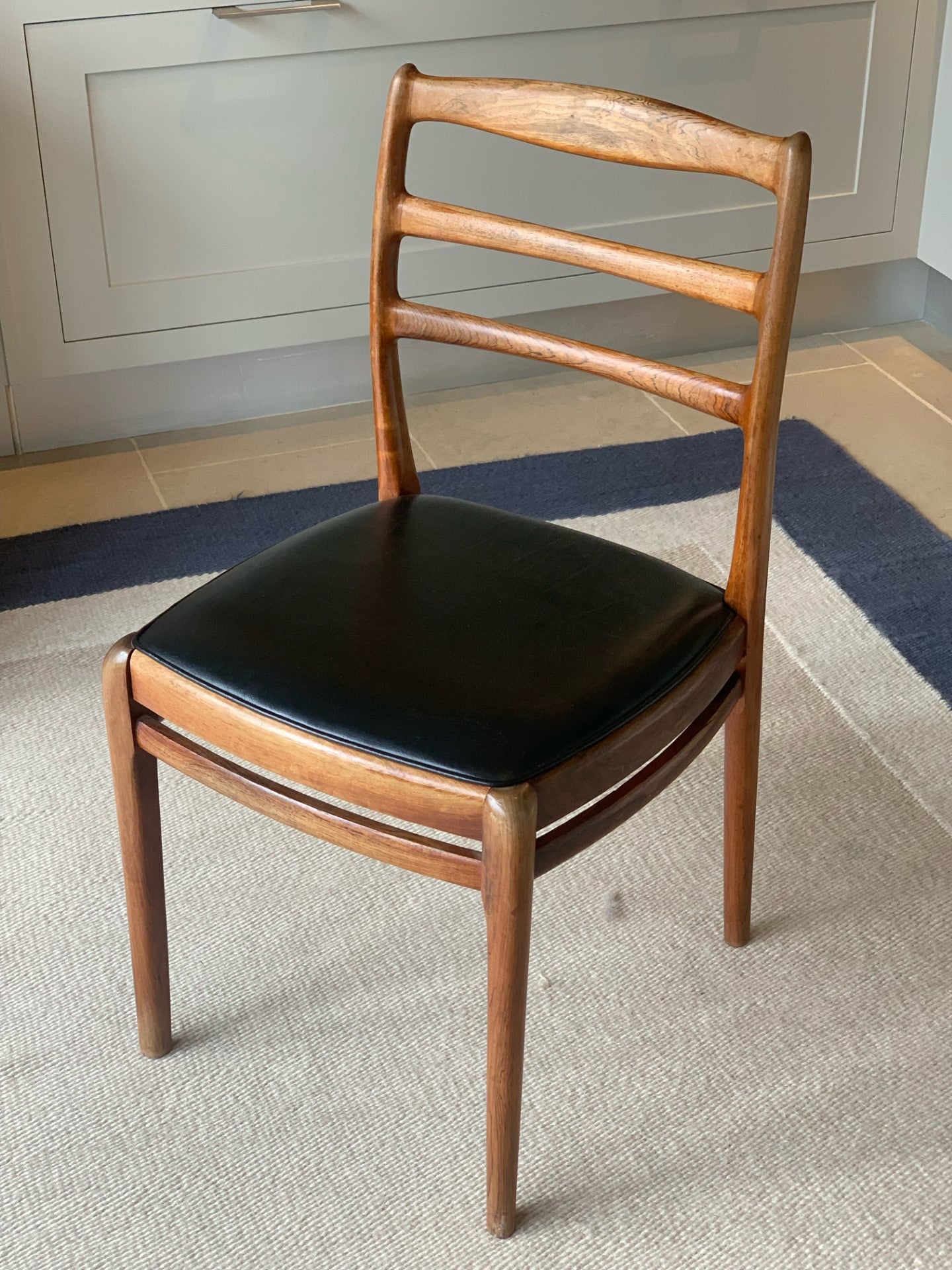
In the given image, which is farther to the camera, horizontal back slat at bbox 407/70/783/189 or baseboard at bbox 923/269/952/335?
baseboard at bbox 923/269/952/335

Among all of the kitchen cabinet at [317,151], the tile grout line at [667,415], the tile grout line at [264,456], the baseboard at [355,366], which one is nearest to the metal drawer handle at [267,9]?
the kitchen cabinet at [317,151]

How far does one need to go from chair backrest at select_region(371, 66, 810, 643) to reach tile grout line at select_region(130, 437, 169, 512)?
0.93 metres

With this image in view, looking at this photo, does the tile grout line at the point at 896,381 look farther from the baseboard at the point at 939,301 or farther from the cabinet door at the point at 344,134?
the cabinet door at the point at 344,134

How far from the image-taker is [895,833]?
150cm

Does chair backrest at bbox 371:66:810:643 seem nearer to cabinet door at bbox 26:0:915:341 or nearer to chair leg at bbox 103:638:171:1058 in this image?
chair leg at bbox 103:638:171:1058

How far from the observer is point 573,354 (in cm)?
121

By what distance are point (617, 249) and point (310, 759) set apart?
487 mm

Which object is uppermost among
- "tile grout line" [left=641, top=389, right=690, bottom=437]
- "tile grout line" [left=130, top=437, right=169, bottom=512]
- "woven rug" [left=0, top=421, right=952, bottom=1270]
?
"tile grout line" [left=641, top=389, right=690, bottom=437]

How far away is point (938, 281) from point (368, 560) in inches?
74.0

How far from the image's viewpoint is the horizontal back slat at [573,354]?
1.14 meters

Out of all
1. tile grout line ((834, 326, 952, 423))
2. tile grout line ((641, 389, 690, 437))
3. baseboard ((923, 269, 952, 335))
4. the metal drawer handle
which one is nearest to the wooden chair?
the metal drawer handle

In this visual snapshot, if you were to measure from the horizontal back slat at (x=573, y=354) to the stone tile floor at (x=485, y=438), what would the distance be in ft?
3.15

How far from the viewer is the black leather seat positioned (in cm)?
99

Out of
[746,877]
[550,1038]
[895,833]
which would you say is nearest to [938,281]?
[895,833]
